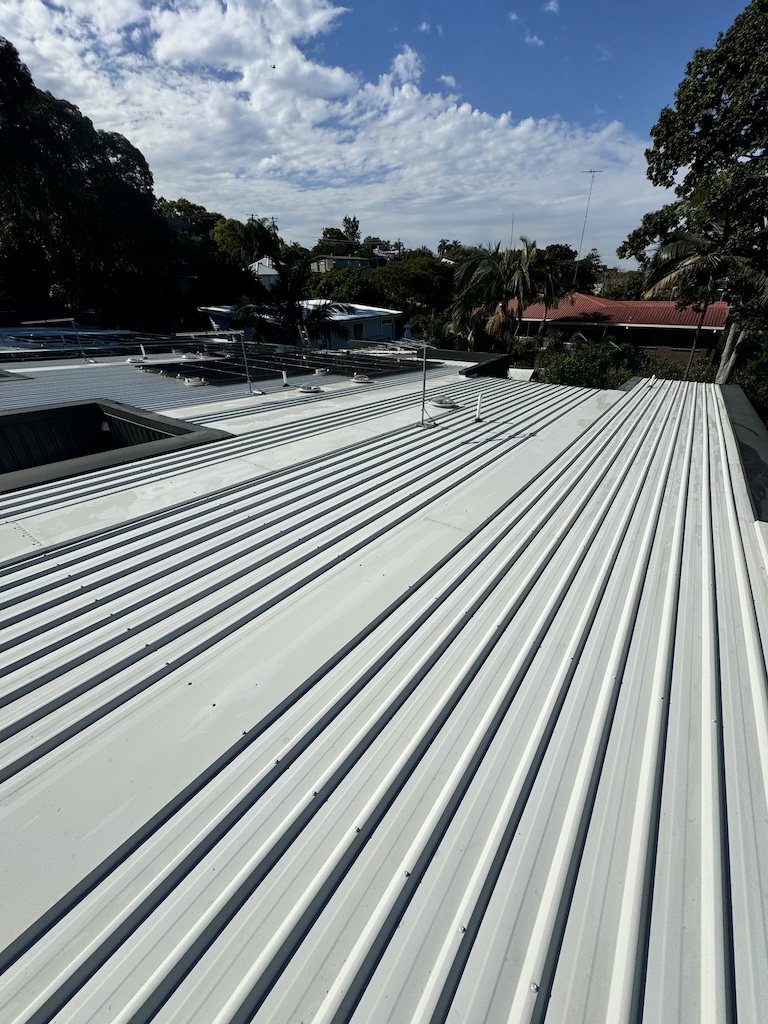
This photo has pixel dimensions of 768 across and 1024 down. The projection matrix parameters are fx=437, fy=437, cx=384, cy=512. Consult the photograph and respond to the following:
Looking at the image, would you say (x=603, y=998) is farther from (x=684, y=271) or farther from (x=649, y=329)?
(x=649, y=329)

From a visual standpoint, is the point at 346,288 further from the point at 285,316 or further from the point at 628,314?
the point at 628,314

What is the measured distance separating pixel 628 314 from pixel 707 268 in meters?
15.7

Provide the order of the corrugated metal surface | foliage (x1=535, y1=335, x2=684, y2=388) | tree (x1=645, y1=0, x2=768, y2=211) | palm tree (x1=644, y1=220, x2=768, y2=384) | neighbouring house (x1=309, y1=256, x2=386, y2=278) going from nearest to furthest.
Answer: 1. the corrugated metal surface
2. tree (x1=645, y1=0, x2=768, y2=211)
3. palm tree (x1=644, y1=220, x2=768, y2=384)
4. foliage (x1=535, y1=335, x2=684, y2=388)
5. neighbouring house (x1=309, y1=256, x2=386, y2=278)

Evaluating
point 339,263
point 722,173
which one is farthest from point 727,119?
point 339,263

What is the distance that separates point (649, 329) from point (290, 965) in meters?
38.3

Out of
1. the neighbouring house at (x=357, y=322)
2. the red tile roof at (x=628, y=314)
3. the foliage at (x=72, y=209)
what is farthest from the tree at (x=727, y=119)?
the foliage at (x=72, y=209)

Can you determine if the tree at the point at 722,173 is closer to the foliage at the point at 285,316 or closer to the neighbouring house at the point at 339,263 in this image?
the foliage at the point at 285,316

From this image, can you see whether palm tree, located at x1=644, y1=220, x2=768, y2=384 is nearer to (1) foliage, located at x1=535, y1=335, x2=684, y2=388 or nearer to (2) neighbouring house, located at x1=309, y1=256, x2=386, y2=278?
(1) foliage, located at x1=535, y1=335, x2=684, y2=388

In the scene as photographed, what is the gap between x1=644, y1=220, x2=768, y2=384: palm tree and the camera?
17266 mm

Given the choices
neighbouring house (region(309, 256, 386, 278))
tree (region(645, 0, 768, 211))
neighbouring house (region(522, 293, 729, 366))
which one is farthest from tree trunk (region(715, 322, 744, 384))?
neighbouring house (region(309, 256, 386, 278))

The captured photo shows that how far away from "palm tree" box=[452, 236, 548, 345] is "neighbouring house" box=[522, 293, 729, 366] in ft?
16.9

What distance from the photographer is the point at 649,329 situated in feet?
103

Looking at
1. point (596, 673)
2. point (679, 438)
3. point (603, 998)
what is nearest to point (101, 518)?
point (596, 673)

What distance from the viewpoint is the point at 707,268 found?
1808 cm
